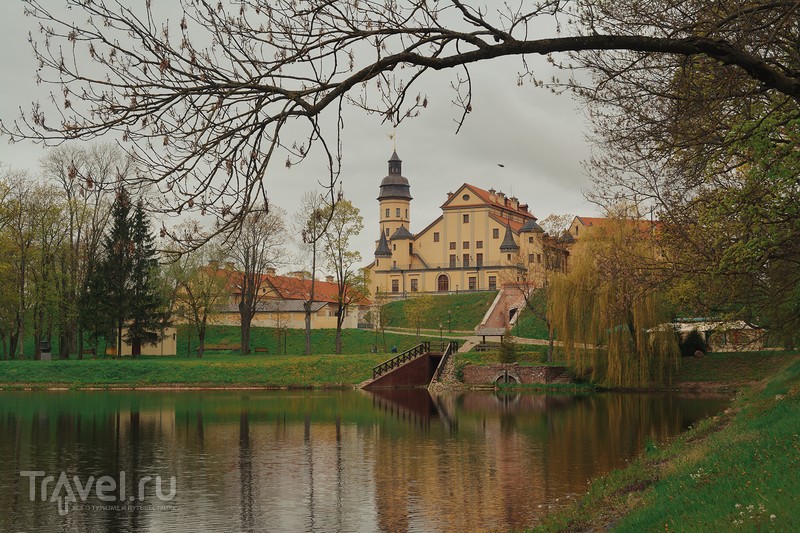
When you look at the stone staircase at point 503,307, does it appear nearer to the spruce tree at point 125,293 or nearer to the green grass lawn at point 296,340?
the green grass lawn at point 296,340

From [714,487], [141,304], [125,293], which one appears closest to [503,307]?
[141,304]

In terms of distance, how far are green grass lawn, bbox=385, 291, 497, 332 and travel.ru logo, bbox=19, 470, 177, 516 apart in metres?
54.5

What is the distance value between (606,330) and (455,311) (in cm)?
3526


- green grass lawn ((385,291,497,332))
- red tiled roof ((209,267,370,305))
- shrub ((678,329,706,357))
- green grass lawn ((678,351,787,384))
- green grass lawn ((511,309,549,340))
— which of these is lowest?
green grass lawn ((678,351,787,384))

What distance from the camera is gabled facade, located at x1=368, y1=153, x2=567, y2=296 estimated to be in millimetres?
85750

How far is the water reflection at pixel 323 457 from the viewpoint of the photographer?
14.2 meters

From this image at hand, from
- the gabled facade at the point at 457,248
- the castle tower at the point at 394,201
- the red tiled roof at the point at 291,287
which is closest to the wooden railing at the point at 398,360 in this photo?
the red tiled roof at the point at 291,287

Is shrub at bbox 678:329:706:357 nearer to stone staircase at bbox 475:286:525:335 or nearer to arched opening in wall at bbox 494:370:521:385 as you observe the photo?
arched opening in wall at bbox 494:370:521:385

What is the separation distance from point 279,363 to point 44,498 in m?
35.1

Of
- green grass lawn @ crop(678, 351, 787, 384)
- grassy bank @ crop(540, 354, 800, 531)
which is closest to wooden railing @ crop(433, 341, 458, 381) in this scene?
green grass lawn @ crop(678, 351, 787, 384)

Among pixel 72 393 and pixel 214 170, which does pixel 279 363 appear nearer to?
pixel 72 393

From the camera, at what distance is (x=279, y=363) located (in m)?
50.6

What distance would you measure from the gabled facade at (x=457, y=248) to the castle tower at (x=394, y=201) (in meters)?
3.57

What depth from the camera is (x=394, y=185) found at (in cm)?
9881
